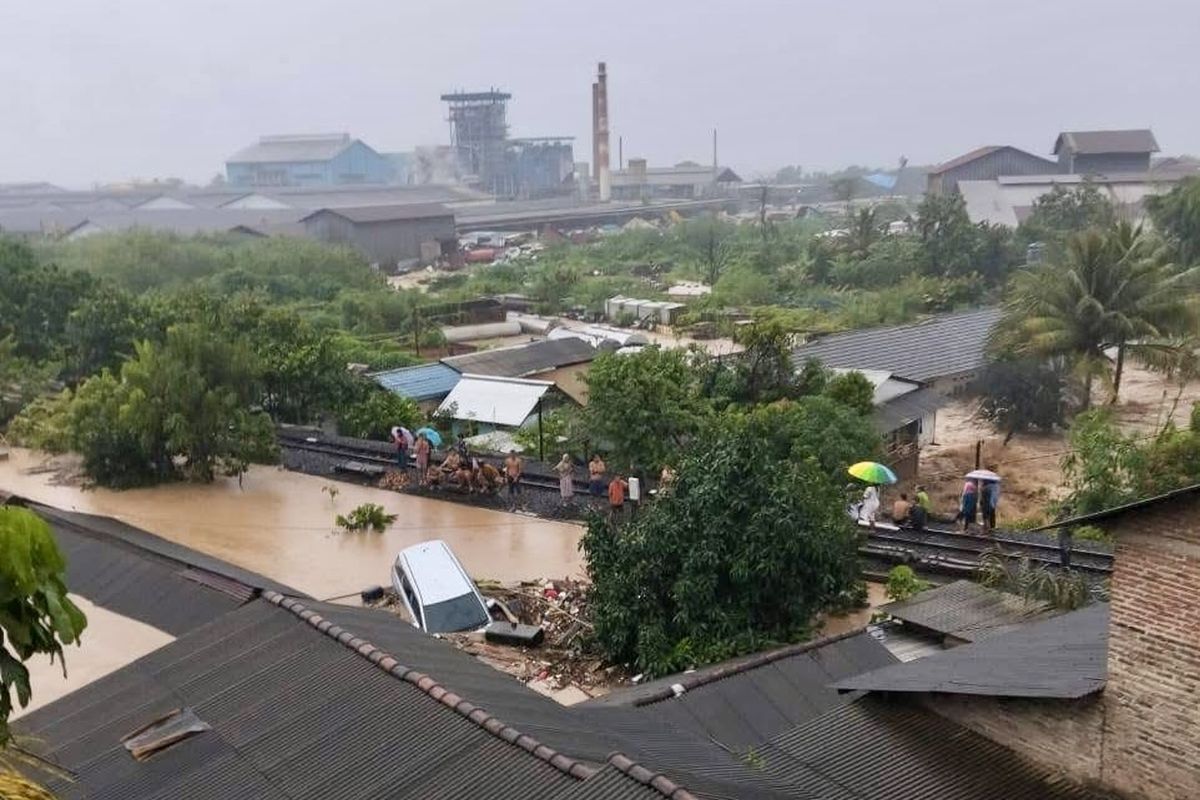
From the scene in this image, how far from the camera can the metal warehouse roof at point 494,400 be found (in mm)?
24734

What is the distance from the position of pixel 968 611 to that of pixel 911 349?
1964cm

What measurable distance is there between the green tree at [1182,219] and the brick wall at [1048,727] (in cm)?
3475

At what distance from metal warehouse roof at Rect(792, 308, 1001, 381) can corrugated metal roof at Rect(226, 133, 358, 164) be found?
110 metres

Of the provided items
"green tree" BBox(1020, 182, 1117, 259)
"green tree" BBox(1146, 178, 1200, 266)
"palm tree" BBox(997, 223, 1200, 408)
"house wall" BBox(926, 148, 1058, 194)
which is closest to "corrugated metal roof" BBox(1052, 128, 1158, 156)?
"house wall" BBox(926, 148, 1058, 194)

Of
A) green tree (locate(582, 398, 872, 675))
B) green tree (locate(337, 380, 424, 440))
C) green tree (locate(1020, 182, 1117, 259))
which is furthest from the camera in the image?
green tree (locate(1020, 182, 1117, 259))

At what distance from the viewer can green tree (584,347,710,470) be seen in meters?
19.5

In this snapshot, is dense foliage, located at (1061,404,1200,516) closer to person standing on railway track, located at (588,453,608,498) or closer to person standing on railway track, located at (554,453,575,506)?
person standing on railway track, located at (588,453,608,498)

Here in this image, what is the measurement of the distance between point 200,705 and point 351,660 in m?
1.26

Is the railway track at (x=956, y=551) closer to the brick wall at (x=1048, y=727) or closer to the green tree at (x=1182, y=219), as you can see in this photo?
the brick wall at (x=1048, y=727)

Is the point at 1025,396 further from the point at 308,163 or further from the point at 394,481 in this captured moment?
the point at 308,163

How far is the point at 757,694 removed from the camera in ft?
31.7

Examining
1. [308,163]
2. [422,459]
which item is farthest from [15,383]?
[308,163]

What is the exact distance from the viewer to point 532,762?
6.68 meters

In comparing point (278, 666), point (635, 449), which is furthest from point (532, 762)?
point (635, 449)
